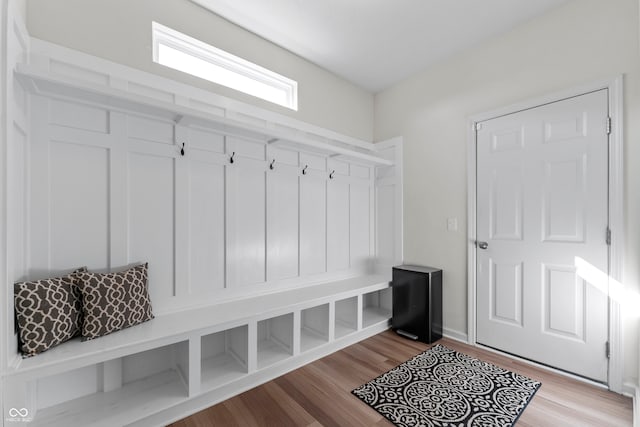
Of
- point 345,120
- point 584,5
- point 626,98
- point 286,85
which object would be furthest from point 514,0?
point 286,85

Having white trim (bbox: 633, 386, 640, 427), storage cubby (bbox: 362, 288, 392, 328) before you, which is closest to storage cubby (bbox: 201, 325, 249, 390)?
storage cubby (bbox: 362, 288, 392, 328)

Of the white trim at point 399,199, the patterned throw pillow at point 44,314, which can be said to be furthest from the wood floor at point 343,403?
the white trim at point 399,199

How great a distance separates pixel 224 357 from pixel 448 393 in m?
1.64

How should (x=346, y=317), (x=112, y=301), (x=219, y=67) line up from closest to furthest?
(x=112, y=301) < (x=219, y=67) < (x=346, y=317)

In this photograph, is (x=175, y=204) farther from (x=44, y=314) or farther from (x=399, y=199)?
(x=399, y=199)

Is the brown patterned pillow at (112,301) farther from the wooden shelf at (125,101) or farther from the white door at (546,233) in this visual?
the white door at (546,233)

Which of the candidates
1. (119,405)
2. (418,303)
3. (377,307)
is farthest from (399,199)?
(119,405)

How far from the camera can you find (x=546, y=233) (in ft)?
7.25

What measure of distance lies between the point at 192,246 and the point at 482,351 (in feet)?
8.73

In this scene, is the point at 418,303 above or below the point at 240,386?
above

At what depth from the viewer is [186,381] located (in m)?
1.72

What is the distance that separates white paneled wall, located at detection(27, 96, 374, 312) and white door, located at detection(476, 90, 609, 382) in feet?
5.10

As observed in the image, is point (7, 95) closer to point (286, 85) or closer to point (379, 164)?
point (286, 85)

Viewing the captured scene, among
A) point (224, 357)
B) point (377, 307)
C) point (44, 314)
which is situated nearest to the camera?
point (44, 314)
